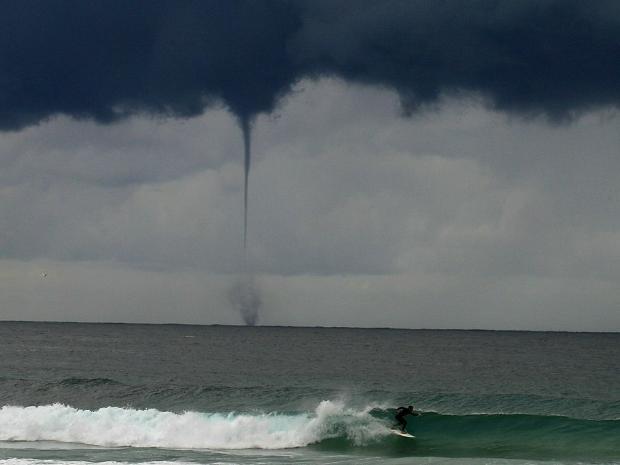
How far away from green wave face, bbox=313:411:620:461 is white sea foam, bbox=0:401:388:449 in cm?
92

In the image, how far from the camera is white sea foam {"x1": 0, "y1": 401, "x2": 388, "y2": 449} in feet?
111

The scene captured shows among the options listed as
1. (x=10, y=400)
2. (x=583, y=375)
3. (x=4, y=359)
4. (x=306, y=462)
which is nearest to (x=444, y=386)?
(x=583, y=375)

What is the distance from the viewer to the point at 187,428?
114ft

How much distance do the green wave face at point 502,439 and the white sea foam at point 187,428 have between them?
916 mm

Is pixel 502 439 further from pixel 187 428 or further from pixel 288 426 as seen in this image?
pixel 187 428

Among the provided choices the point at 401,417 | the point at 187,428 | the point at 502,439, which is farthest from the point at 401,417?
the point at 187,428

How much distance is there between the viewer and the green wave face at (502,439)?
3369cm

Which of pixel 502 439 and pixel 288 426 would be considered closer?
pixel 288 426

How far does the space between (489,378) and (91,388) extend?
35690mm

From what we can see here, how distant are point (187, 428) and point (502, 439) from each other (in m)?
13.6

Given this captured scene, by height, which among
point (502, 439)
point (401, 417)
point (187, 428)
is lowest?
point (502, 439)

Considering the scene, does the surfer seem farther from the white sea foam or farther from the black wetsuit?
the white sea foam

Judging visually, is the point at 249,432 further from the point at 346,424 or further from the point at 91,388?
the point at 91,388

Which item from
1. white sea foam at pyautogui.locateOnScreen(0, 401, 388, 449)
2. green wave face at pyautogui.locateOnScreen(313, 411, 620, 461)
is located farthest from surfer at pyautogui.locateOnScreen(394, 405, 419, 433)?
white sea foam at pyautogui.locateOnScreen(0, 401, 388, 449)
